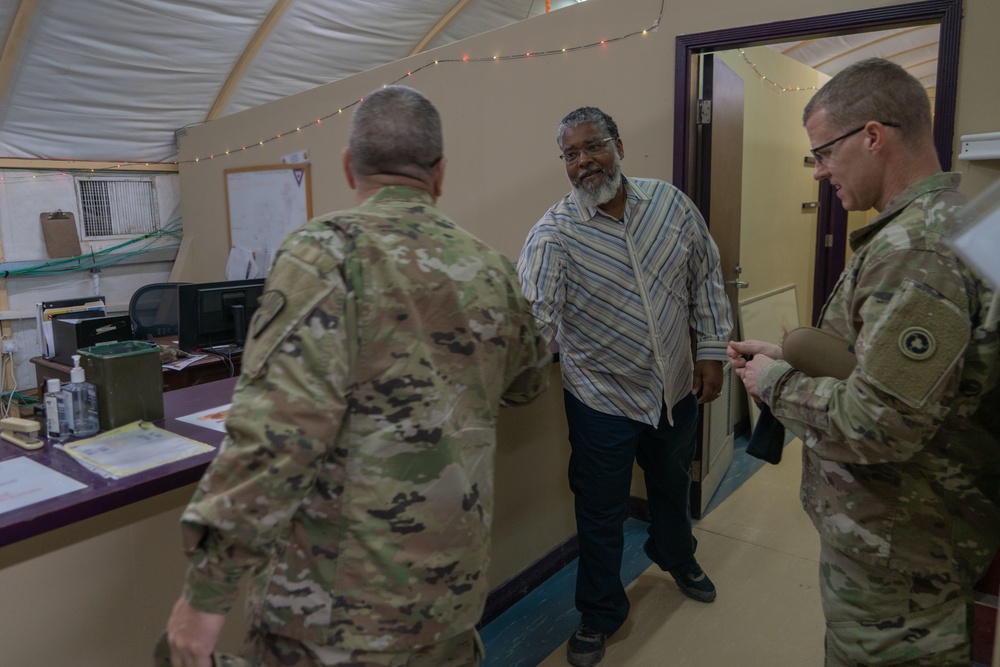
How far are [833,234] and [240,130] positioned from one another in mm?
4918

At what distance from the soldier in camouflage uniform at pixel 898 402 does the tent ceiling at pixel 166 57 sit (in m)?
5.31

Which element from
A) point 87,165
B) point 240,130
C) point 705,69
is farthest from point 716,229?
point 87,165

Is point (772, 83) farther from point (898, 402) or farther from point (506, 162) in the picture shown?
point (898, 402)

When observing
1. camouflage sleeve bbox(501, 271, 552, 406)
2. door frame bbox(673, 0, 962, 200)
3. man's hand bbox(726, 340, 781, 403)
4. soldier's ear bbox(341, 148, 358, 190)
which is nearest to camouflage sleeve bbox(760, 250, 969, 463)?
man's hand bbox(726, 340, 781, 403)

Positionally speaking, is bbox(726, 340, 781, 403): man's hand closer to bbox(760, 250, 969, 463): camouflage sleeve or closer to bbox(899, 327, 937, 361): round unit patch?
bbox(760, 250, 969, 463): camouflage sleeve

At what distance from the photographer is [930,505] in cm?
124

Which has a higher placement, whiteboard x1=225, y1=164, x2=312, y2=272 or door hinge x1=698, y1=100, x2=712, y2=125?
door hinge x1=698, y1=100, x2=712, y2=125

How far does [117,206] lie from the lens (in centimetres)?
633

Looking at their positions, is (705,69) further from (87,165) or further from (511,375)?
(87,165)

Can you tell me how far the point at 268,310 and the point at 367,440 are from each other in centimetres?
26

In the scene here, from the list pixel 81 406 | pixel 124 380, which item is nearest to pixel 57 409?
pixel 81 406

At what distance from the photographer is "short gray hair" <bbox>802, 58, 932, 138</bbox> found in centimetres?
121

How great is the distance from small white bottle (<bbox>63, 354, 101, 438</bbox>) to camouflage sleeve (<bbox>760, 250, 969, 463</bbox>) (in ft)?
5.69

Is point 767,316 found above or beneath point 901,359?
beneath
